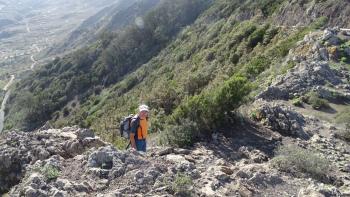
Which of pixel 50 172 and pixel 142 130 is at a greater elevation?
pixel 142 130

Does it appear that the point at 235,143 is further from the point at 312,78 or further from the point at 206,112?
the point at 312,78

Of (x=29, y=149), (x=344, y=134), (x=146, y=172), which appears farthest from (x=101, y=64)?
(x=146, y=172)

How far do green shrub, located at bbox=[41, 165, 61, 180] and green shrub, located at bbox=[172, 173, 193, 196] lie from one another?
8.78 feet

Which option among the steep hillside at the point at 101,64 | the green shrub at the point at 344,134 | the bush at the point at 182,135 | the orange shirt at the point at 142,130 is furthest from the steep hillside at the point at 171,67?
the green shrub at the point at 344,134

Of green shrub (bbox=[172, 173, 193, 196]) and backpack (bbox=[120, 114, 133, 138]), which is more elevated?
backpack (bbox=[120, 114, 133, 138])

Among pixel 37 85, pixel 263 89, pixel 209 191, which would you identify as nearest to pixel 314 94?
pixel 263 89

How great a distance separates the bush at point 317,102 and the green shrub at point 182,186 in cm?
963

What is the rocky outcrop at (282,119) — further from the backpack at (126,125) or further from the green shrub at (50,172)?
the green shrub at (50,172)

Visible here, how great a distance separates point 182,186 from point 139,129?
2.83 m

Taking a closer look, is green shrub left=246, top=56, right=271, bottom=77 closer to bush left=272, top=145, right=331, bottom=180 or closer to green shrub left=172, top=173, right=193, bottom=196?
bush left=272, top=145, right=331, bottom=180

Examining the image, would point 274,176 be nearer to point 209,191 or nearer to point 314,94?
point 209,191

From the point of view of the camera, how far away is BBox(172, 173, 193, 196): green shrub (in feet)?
30.0

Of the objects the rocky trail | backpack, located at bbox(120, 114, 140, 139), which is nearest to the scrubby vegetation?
the rocky trail

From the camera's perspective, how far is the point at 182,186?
9203mm
